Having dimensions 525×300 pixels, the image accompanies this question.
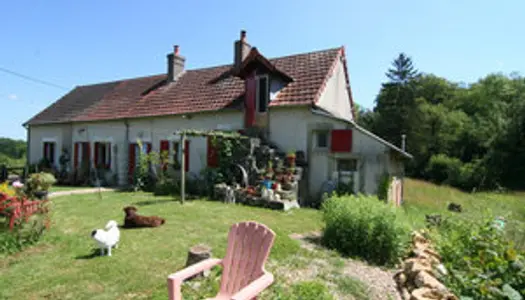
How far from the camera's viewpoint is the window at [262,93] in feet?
38.4

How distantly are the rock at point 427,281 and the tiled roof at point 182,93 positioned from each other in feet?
24.7

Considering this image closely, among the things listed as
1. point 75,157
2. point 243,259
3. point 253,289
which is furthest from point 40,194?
point 75,157

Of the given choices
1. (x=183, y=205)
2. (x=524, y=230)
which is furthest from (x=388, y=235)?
(x=183, y=205)

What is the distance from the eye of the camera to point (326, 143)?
10492 mm

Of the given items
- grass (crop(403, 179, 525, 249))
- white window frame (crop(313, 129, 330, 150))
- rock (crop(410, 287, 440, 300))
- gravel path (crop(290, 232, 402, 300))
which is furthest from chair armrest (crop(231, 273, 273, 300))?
white window frame (crop(313, 129, 330, 150))

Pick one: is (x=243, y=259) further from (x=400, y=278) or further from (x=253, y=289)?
(x=400, y=278)

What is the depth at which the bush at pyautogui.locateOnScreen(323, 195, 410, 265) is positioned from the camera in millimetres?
5016

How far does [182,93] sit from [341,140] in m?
8.70

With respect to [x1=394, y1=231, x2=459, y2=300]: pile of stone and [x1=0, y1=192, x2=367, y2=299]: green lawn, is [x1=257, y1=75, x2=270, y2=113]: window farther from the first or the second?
[x1=394, y1=231, x2=459, y2=300]: pile of stone

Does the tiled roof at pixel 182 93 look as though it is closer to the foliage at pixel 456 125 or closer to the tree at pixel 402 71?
the foliage at pixel 456 125

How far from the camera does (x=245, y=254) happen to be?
9.60 feet

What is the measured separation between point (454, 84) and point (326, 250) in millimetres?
42197

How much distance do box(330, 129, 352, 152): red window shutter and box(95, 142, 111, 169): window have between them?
12142 mm

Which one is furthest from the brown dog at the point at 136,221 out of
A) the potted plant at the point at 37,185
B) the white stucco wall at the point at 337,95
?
the white stucco wall at the point at 337,95
